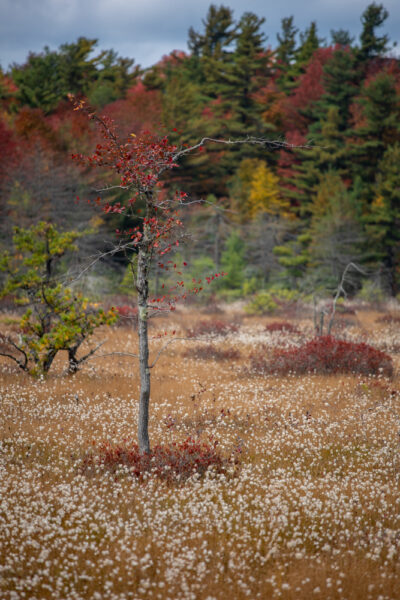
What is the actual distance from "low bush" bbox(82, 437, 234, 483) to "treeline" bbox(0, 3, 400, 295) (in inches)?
789

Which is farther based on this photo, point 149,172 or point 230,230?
point 230,230

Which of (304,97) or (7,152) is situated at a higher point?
(304,97)

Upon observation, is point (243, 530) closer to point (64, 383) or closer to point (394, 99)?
point (64, 383)

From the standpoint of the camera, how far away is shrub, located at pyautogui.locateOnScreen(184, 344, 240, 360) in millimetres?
15359

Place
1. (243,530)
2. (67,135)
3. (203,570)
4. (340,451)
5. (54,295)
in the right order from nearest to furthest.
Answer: (203,570) → (243,530) → (340,451) → (54,295) → (67,135)

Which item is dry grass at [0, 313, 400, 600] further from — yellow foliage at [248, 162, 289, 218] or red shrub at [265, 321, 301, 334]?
yellow foliage at [248, 162, 289, 218]

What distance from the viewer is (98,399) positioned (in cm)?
1047

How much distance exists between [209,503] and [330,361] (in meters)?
7.88

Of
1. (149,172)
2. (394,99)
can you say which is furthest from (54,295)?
(394,99)

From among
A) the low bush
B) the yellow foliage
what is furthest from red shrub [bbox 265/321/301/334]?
the yellow foliage

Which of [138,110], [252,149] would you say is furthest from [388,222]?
[138,110]

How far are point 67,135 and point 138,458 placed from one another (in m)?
28.7

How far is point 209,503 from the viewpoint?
19.7 ft

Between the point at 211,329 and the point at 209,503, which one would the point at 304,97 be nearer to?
the point at 211,329
